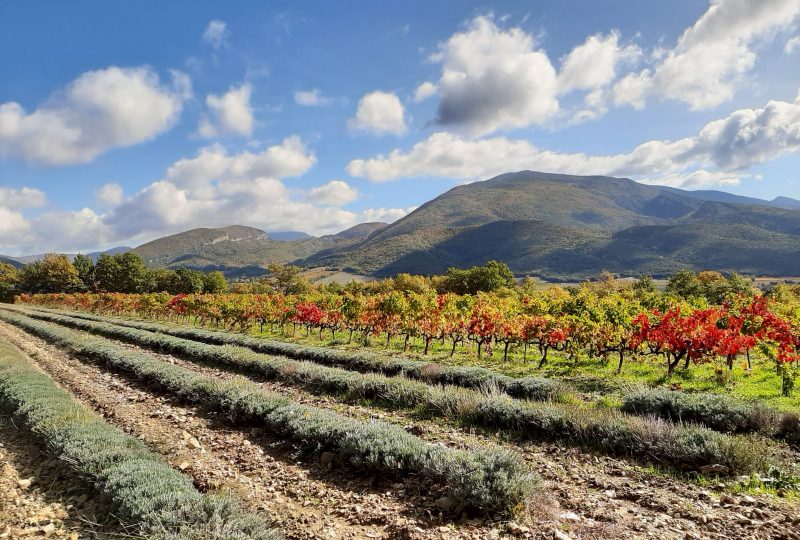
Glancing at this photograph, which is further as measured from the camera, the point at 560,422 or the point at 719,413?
the point at 719,413

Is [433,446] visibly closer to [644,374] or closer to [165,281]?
[644,374]

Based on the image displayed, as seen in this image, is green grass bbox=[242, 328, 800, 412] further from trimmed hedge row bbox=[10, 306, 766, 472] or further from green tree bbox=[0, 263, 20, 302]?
green tree bbox=[0, 263, 20, 302]

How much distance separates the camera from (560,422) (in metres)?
8.05

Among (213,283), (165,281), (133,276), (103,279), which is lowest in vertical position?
(213,283)

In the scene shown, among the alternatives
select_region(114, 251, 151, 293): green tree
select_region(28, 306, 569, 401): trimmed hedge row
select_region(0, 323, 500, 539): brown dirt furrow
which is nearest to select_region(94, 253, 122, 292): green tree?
select_region(114, 251, 151, 293): green tree

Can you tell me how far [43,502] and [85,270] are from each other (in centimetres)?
10932

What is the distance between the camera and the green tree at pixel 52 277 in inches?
3499

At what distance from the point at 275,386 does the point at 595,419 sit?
9.84 metres

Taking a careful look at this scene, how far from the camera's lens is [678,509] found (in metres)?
5.27

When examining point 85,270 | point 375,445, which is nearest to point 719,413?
point 375,445

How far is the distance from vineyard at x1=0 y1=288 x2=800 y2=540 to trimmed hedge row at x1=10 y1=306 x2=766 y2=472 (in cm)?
3

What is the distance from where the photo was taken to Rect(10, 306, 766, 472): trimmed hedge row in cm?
636

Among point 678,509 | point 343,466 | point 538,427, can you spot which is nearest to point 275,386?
point 343,466

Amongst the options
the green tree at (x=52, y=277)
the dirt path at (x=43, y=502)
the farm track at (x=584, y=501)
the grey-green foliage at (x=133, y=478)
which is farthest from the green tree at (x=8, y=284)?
the farm track at (x=584, y=501)
